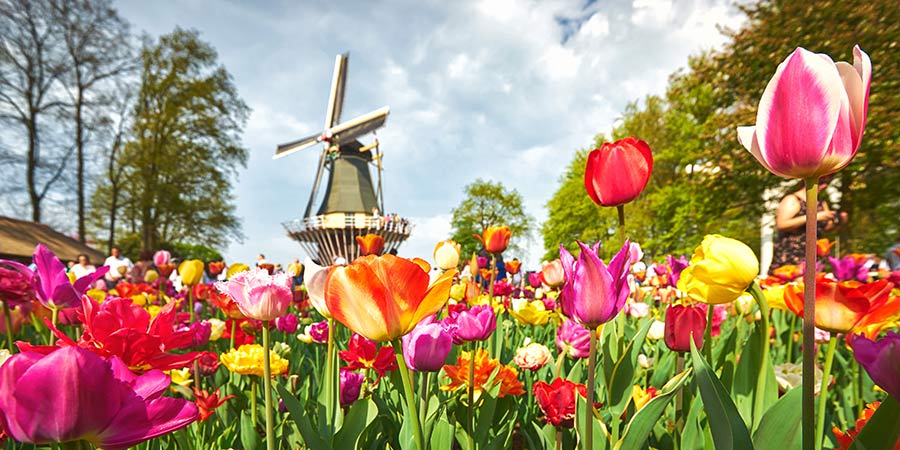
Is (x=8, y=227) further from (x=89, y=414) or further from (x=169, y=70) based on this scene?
(x=89, y=414)

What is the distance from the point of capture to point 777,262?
546cm

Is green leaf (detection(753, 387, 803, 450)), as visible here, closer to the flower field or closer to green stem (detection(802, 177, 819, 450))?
the flower field

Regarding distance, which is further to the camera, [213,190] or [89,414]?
[213,190]

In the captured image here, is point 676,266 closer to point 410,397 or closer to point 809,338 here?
point 809,338

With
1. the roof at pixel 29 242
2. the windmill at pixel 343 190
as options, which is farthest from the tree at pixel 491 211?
the roof at pixel 29 242

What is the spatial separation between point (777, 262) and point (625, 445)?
5.86 m

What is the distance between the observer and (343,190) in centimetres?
2647

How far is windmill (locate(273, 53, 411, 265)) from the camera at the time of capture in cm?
2489

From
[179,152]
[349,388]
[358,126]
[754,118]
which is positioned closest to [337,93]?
[358,126]

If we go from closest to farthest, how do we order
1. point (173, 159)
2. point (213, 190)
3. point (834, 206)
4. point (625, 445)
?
point (625, 445) < point (834, 206) < point (173, 159) < point (213, 190)

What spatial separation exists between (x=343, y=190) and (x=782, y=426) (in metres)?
26.6

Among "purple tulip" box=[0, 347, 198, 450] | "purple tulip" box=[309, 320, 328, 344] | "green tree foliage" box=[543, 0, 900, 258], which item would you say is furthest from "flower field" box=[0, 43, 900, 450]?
"green tree foliage" box=[543, 0, 900, 258]

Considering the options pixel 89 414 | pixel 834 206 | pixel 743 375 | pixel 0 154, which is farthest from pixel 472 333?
pixel 0 154

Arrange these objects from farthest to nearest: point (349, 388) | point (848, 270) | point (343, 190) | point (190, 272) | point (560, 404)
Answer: point (343, 190), point (190, 272), point (848, 270), point (349, 388), point (560, 404)
